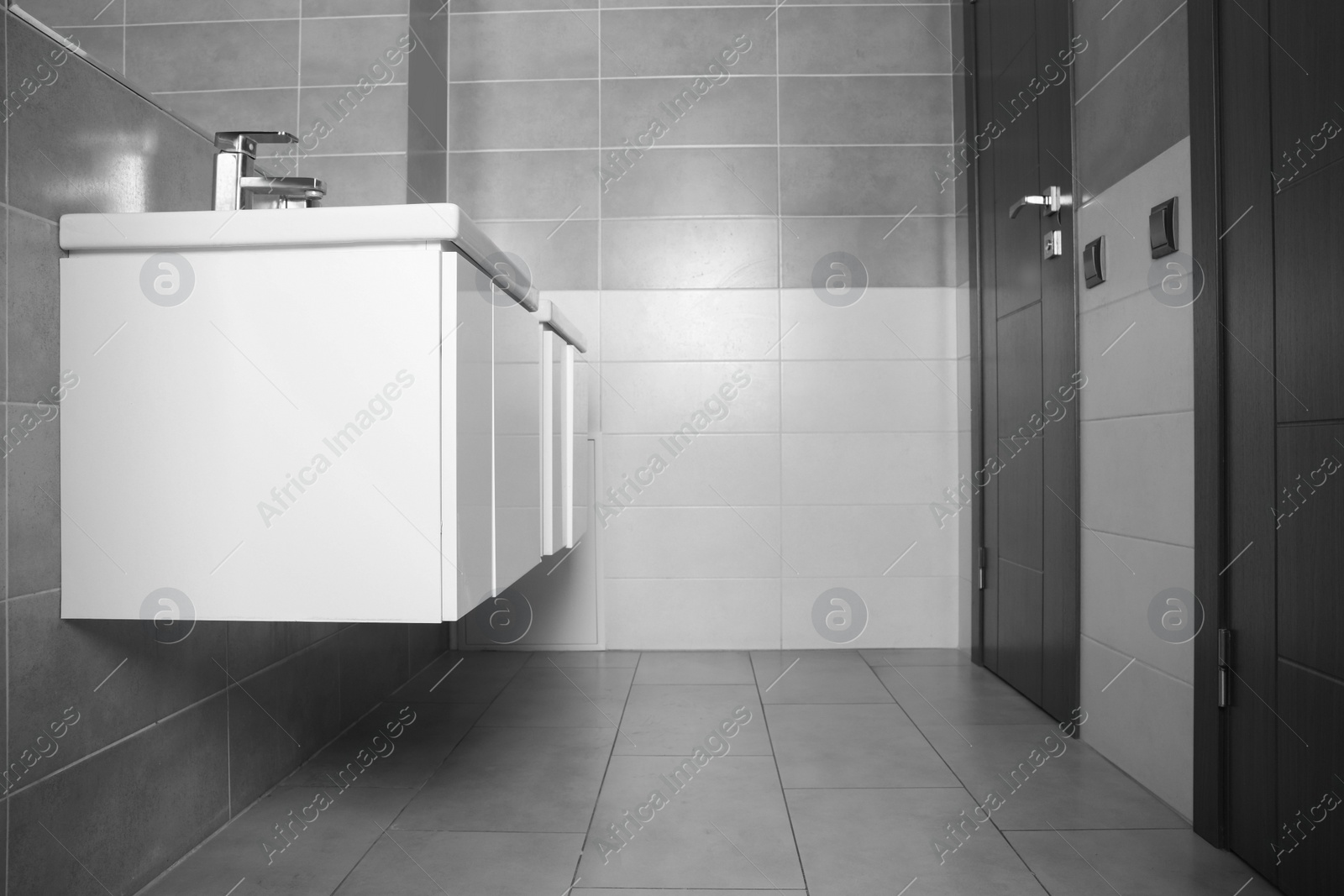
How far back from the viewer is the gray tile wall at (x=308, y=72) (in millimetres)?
1579

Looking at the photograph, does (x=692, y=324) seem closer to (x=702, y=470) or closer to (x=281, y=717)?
(x=702, y=470)

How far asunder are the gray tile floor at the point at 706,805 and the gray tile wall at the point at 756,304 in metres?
0.60

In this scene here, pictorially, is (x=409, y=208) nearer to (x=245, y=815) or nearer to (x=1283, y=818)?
(x=245, y=815)

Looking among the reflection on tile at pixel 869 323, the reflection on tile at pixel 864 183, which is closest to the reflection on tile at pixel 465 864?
the reflection on tile at pixel 869 323

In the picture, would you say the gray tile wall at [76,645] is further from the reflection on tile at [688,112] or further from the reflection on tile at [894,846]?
the reflection on tile at [688,112]

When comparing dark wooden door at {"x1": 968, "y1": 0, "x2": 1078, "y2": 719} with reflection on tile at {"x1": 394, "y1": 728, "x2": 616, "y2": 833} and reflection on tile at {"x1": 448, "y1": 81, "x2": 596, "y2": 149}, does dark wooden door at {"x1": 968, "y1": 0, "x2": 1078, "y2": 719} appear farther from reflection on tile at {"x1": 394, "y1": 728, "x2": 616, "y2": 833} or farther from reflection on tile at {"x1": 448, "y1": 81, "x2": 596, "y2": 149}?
reflection on tile at {"x1": 448, "y1": 81, "x2": 596, "y2": 149}

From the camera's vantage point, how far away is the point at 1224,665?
1.64 metres

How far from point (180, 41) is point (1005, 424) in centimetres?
239

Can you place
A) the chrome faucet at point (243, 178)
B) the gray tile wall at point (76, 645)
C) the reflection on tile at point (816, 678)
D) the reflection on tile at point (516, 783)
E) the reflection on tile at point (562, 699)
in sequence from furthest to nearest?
the reflection on tile at point (816, 678) < the reflection on tile at point (562, 699) < the reflection on tile at point (516, 783) < the chrome faucet at point (243, 178) < the gray tile wall at point (76, 645)

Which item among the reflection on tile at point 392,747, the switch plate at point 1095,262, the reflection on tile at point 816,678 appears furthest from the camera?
the reflection on tile at point 816,678

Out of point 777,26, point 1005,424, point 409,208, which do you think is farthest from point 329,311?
point 777,26

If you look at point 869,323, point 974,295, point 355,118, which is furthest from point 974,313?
point 355,118

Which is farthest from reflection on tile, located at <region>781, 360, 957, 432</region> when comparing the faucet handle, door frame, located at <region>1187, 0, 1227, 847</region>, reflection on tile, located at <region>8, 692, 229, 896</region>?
reflection on tile, located at <region>8, 692, 229, 896</region>

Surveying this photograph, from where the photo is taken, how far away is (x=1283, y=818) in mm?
1483
